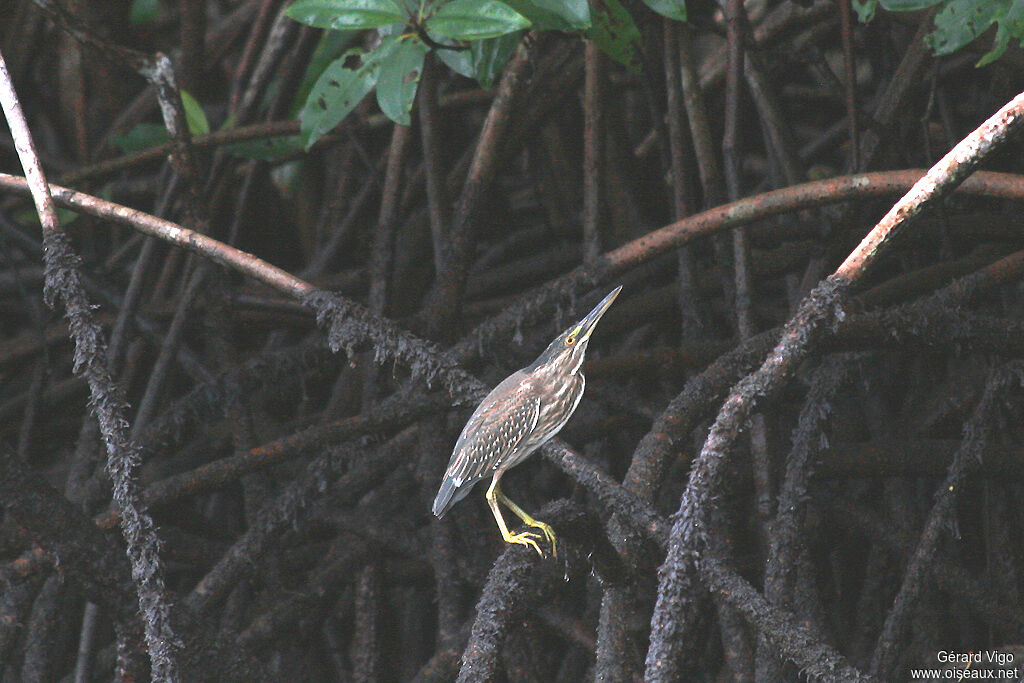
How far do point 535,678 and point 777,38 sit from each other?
2.11 m

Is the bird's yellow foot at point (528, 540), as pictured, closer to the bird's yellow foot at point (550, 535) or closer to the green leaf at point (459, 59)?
the bird's yellow foot at point (550, 535)

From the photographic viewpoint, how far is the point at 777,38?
319cm

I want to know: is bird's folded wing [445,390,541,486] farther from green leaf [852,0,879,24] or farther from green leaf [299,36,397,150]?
green leaf [852,0,879,24]

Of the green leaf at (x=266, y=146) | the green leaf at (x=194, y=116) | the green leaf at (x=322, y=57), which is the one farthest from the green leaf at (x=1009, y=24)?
the green leaf at (x=194, y=116)

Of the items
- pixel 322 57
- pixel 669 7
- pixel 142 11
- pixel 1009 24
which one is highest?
pixel 142 11

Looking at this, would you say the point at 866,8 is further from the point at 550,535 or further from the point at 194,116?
the point at 194,116

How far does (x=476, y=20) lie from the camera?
169 centimetres

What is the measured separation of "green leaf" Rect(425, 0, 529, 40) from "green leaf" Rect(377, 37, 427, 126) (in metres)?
0.09

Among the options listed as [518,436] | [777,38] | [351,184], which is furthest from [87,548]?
[777,38]

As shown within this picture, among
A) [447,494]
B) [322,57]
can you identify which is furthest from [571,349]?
[322,57]

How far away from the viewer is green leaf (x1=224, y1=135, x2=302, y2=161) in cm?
305

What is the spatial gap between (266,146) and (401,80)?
1352 millimetres

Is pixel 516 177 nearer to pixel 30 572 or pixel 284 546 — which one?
pixel 284 546

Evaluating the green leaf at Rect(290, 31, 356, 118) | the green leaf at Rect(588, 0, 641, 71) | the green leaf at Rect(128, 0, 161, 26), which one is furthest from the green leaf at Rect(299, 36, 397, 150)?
the green leaf at Rect(128, 0, 161, 26)
